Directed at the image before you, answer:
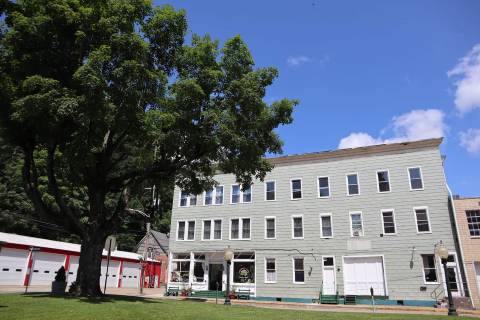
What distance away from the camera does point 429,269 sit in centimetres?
2633

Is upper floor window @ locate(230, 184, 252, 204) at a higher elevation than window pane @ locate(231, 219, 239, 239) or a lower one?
higher

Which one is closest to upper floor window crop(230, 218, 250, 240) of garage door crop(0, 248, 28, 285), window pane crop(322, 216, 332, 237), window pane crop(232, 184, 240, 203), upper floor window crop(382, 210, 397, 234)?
window pane crop(232, 184, 240, 203)

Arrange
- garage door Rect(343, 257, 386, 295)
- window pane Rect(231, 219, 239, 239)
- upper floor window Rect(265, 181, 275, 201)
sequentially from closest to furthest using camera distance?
garage door Rect(343, 257, 386, 295), upper floor window Rect(265, 181, 275, 201), window pane Rect(231, 219, 239, 239)

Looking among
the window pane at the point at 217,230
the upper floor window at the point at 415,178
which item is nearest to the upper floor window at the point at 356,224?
the upper floor window at the point at 415,178

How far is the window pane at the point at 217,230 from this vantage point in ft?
112

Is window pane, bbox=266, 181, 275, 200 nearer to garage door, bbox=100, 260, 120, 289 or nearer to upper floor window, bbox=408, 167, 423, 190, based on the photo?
upper floor window, bbox=408, 167, 423, 190

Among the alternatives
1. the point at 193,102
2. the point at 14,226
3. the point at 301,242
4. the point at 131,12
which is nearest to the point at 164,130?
the point at 193,102

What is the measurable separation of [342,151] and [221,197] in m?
11.4

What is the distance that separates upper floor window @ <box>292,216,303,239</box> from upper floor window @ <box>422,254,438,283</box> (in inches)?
350

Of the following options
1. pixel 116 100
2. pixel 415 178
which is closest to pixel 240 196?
pixel 415 178

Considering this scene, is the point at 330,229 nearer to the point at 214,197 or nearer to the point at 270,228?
the point at 270,228

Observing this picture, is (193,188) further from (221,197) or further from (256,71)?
(221,197)

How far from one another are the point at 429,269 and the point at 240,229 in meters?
14.5

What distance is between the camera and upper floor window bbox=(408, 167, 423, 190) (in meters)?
28.1
